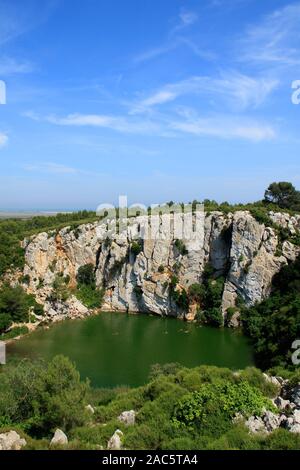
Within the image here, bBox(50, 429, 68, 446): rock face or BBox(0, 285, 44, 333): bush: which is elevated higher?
BBox(50, 429, 68, 446): rock face

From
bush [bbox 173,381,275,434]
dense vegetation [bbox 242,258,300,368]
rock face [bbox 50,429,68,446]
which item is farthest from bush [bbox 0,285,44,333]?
rock face [bbox 50,429,68,446]

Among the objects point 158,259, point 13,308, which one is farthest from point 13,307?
point 158,259

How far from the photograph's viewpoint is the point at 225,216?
39719mm

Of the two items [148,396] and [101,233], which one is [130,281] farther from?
[148,396]

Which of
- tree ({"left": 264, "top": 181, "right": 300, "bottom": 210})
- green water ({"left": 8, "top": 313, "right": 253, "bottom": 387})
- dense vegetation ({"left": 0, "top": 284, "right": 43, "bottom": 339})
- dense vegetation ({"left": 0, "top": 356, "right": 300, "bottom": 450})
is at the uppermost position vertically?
tree ({"left": 264, "top": 181, "right": 300, "bottom": 210})

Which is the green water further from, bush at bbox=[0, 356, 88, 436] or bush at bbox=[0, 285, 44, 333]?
bush at bbox=[0, 356, 88, 436]

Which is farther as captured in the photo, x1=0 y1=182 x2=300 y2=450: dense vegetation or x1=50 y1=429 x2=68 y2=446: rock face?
x1=0 y1=182 x2=300 y2=450: dense vegetation

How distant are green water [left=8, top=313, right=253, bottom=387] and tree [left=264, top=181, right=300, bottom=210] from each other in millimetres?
16573

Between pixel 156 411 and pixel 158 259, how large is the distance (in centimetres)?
2670

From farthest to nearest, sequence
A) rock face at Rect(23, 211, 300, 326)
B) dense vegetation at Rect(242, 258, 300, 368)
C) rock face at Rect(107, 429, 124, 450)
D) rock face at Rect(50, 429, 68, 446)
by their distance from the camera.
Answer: rock face at Rect(23, 211, 300, 326)
dense vegetation at Rect(242, 258, 300, 368)
rock face at Rect(107, 429, 124, 450)
rock face at Rect(50, 429, 68, 446)

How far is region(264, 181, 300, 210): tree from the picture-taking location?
146 feet

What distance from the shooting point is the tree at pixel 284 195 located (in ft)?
146

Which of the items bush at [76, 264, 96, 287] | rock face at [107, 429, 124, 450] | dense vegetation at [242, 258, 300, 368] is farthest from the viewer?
bush at [76, 264, 96, 287]
